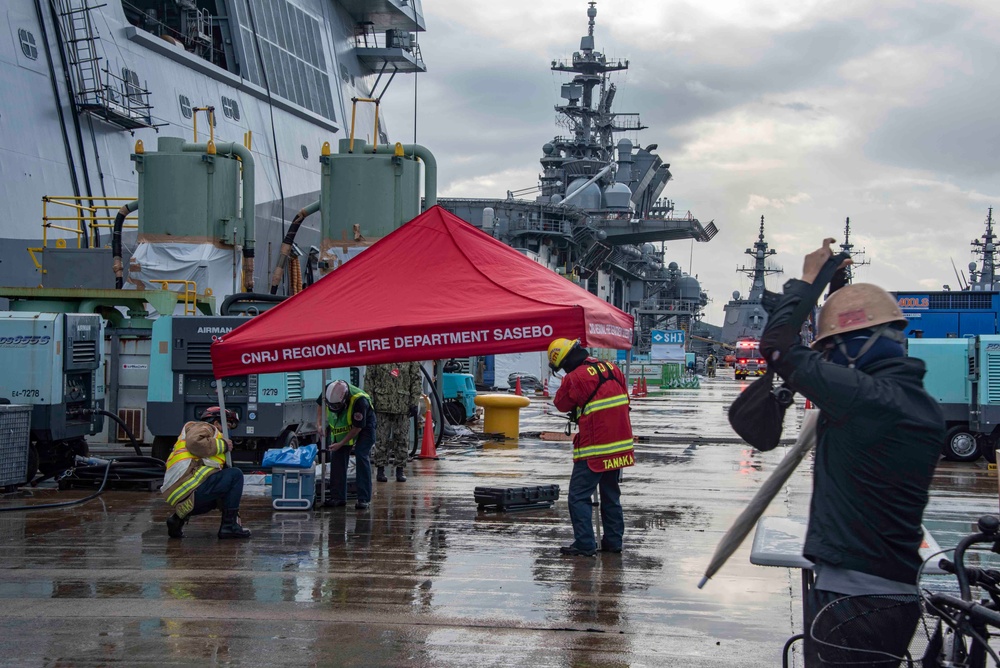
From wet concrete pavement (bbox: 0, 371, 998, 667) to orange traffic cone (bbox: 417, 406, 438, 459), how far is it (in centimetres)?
376

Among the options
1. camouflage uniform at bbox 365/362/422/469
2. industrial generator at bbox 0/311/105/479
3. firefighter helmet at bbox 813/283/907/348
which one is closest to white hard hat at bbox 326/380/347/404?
camouflage uniform at bbox 365/362/422/469

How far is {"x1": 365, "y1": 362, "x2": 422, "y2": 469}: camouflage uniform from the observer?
1417 centimetres

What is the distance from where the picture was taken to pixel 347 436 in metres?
11.5

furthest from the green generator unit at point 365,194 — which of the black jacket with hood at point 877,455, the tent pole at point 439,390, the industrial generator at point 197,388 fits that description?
the black jacket with hood at point 877,455

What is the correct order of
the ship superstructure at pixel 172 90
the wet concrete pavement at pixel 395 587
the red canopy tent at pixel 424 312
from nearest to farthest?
1. the wet concrete pavement at pixel 395 587
2. the red canopy tent at pixel 424 312
3. the ship superstructure at pixel 172 90

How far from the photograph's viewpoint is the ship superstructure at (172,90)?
21.8m

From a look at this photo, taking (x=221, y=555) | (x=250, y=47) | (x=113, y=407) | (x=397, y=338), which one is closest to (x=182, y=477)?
(x=221, y=555)

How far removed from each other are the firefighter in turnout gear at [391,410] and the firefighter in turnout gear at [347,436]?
2.18 meters

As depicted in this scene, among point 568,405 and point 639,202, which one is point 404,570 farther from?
point 639,202

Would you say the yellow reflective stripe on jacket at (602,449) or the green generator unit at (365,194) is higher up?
the green generator unit at (365,194)

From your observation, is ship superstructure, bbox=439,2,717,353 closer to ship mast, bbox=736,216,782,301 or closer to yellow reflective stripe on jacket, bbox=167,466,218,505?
ship mast, bbox=736,216,782,301

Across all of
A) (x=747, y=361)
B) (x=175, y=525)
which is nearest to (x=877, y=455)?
(x=175, y=525)

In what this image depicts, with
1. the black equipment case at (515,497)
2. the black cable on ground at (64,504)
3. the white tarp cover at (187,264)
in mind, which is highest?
the white tarp cover at (187,264)

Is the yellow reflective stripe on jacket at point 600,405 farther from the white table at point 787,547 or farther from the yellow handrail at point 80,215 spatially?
the yellow handrail at point 80,215
